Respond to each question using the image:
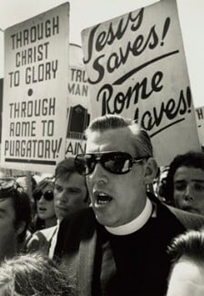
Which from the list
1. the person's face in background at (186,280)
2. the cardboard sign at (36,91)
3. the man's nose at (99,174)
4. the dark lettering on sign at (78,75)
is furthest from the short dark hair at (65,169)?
the person's face in background at (186,280)

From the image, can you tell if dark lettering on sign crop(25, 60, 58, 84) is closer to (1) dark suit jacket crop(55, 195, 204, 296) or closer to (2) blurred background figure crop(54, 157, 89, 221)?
(2) blurred background figure crop(54, 157, 89, 221)

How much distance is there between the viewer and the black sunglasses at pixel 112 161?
8.42 ft

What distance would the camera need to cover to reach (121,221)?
258 centimetres

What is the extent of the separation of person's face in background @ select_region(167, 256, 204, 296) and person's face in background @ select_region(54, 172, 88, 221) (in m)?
2.22

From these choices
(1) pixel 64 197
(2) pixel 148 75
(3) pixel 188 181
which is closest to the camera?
(2) pixel 148 75

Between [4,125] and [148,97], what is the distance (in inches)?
66.7

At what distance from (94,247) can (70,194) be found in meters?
1.58

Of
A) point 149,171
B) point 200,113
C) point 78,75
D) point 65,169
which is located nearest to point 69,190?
point 65,169

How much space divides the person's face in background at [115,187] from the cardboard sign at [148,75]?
960 millimetres

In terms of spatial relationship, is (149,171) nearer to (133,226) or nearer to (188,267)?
(133,226)

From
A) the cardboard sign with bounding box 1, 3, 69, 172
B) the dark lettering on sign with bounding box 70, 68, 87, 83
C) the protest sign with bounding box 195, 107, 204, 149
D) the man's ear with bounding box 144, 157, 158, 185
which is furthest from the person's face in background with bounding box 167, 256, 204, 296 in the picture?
the protest sign with bounding box 195, 107, 204, 149

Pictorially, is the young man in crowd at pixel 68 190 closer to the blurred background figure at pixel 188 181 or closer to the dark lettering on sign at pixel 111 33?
the blurred background figure at pixel 188 181

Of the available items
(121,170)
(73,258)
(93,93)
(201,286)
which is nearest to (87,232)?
(73,258)

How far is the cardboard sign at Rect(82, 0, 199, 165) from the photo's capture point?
3.60 meters
